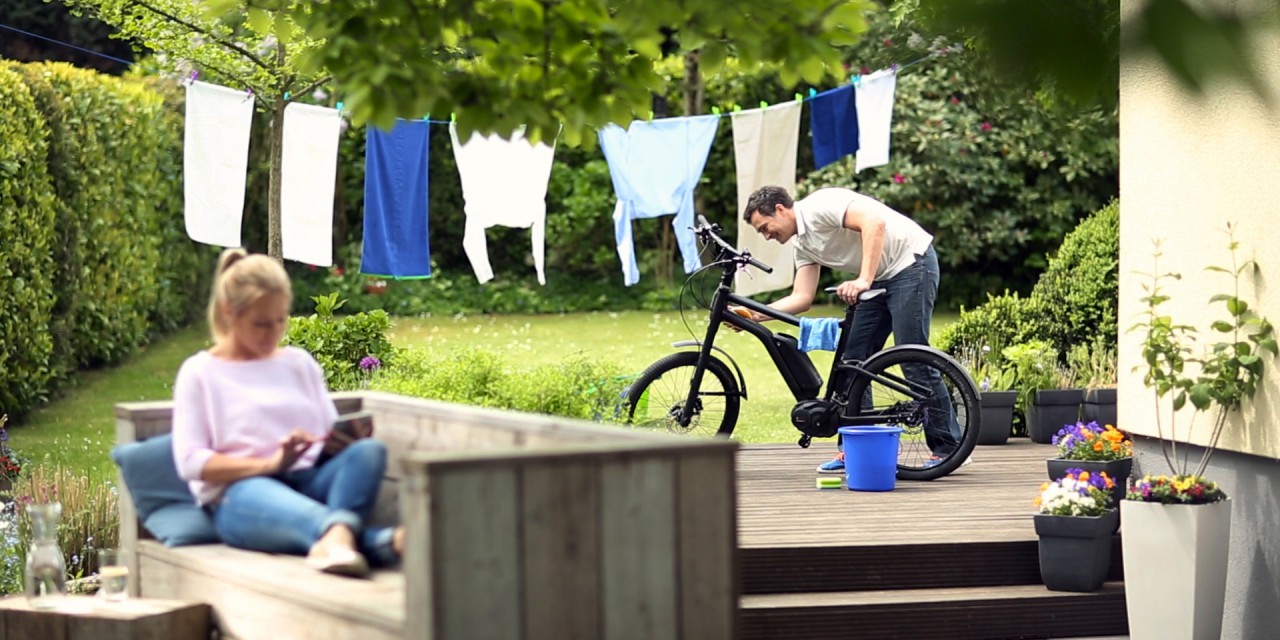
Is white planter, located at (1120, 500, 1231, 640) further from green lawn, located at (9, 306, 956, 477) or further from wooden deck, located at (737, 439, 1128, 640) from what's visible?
green lawn, located at (9, 306, 956, 477)

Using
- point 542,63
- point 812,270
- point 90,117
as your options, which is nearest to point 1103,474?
point 812,270

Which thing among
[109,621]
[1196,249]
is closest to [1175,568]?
[1196,249]

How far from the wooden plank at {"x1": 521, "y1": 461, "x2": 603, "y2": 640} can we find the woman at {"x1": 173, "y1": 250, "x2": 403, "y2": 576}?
70 cm

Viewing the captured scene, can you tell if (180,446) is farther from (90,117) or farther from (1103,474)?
(90,117)

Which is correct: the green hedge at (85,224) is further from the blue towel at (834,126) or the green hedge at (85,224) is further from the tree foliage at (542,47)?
the tree foliage at (542,47)

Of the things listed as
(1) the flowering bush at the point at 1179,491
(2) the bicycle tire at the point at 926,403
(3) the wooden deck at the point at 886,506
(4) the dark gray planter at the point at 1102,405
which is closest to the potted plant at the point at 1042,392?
(4) the dark gray planter at the point at 1102,405

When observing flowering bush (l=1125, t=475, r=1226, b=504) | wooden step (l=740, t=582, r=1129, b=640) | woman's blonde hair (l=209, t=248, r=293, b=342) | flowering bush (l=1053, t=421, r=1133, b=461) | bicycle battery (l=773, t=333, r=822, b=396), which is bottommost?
wooden step (l=740, t=582, r=1129, b=640)

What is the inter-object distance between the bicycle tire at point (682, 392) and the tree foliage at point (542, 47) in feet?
10.1

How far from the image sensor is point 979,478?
648 centimetres

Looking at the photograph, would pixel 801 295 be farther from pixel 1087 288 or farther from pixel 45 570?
pixel 45 570

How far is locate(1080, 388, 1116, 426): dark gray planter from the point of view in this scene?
7.56 metres

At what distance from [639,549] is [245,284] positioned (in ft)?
3.66

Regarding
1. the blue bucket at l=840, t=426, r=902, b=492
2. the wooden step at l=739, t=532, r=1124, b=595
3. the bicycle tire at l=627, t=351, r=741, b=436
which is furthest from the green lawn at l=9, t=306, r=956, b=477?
the wooden step at l=739, t=532, r=1124, b=595

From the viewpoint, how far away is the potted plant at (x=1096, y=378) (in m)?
7.57
